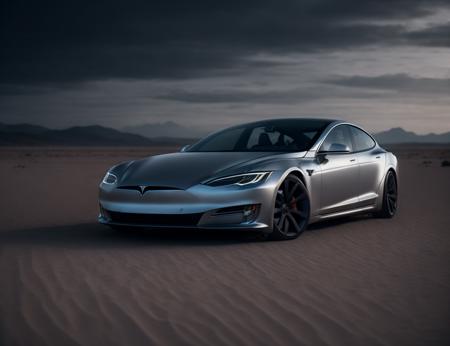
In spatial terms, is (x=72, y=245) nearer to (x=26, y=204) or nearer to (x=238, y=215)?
(x=238, y=215)

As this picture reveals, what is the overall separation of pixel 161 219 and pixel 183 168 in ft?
2.30

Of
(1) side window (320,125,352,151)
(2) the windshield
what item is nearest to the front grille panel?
(2) the windshield

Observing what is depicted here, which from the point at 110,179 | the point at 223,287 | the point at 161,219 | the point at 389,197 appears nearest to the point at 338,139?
the point at 389,197

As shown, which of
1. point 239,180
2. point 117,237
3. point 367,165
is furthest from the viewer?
point 367,165

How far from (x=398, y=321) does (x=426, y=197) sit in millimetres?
10912

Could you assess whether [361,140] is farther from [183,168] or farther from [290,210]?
[183,168]

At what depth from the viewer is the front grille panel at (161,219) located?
25.3 ft

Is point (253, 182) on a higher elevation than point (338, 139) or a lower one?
lower

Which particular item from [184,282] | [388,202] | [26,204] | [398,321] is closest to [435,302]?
[398,321]

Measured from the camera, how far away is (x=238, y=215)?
7.72 meters

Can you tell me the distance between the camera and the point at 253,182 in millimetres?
7816

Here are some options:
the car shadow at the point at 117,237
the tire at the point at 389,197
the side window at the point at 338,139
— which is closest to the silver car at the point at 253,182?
the side window at the point at 338,139

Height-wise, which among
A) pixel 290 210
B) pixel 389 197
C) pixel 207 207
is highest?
pixel 207 207

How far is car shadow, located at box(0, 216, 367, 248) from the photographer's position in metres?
8.00
